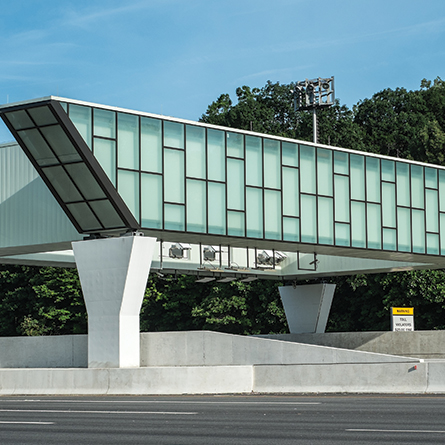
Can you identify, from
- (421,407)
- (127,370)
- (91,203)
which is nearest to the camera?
(421,407)

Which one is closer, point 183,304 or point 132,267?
A: point 132,267

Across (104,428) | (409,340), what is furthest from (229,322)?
(104,428)

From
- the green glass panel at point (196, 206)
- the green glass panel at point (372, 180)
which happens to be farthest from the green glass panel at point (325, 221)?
the green glass panel at point (196, 206)

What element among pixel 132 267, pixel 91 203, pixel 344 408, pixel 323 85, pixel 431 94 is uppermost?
pixel 431 94

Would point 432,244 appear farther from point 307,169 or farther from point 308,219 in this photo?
point 307,169

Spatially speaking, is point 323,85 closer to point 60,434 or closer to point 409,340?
point 409,340

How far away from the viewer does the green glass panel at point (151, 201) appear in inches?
1151

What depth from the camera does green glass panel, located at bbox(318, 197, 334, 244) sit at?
34812 mm

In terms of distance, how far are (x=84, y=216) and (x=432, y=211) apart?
17085 mm

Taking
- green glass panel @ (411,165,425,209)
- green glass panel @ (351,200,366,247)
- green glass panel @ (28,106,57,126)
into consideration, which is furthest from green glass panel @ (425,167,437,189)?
green glass panel @ (28,106,57,126)

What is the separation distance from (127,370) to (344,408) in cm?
928

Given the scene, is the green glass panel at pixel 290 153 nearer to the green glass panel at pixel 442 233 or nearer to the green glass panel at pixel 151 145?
the green glass panel at pixel 151 145

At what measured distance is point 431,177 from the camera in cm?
3891

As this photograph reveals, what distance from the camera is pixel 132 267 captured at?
2805cm
